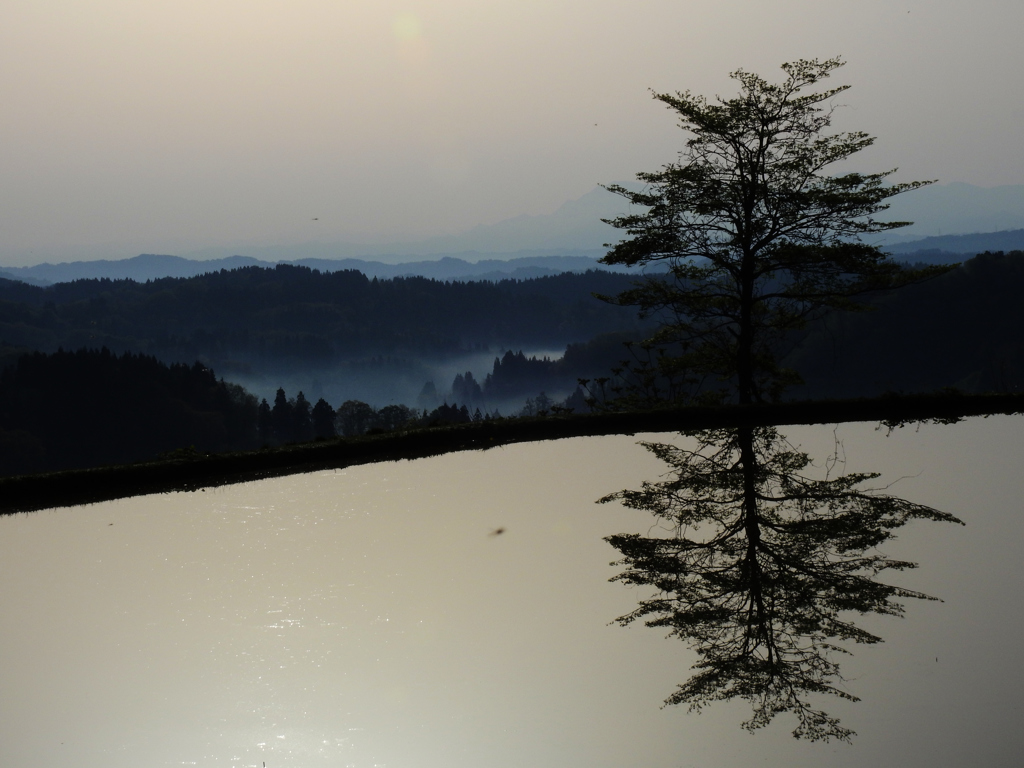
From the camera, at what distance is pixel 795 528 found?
30.9 ft

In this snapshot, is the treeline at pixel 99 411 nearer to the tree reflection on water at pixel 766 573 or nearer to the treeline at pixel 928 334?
the treeline at pixel 928 334

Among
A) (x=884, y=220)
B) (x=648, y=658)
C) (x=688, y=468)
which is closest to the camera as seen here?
(x=648, y=658)

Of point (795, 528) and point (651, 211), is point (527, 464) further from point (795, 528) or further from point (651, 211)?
point (651, 211)

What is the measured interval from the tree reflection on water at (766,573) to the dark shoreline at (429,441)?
4138 millimetres

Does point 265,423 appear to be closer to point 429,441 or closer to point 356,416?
point 356,416

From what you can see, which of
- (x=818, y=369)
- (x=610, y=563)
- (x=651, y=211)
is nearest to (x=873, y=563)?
(x=610, y=563)

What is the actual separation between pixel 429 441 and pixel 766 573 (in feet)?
28.3

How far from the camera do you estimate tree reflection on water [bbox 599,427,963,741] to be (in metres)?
6.25

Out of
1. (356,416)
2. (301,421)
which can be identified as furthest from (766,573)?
(301,421)

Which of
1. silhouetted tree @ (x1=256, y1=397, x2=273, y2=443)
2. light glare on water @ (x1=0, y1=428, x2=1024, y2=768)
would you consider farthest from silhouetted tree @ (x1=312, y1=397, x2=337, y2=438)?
light glare on water @ (x1=0, y1=428, x2=1024, y2=768)

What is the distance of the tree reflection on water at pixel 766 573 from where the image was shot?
6.25m

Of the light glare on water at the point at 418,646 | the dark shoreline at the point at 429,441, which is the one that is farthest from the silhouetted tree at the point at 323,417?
the light glare on water at the point at 418,646

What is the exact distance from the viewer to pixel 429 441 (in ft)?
52.3

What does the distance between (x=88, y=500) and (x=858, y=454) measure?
36.7 feet
